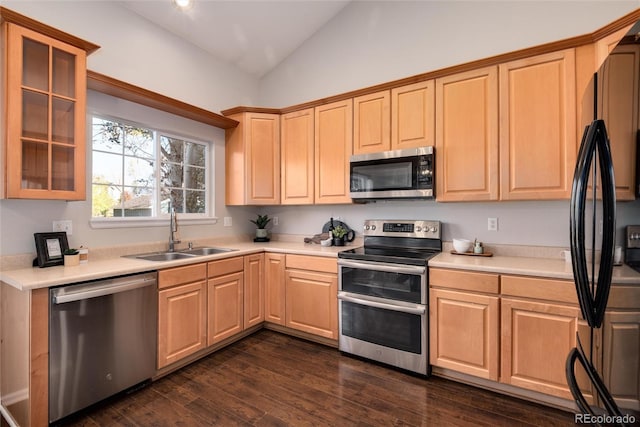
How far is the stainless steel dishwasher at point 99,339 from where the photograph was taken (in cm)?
169

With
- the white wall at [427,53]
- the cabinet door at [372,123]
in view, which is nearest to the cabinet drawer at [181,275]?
the white wall at [427,53]

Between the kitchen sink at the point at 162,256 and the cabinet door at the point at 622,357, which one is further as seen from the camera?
the kitchen sink at the point at 162,256

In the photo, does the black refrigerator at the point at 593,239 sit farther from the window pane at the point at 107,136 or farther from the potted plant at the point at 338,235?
the window pane at the point at 107,136

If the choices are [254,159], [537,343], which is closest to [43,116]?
[254,159]

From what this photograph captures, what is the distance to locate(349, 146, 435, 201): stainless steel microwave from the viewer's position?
8.27ft

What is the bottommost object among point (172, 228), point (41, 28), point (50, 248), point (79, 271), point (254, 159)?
point (79, 271)

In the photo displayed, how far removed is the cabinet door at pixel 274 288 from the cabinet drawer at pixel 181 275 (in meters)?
0.73

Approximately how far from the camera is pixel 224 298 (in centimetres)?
270

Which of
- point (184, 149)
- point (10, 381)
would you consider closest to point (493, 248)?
point (184, 149)

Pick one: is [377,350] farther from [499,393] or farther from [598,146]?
[598,146]

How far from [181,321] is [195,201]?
1.40 meters

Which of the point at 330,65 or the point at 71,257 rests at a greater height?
the point at 330,65

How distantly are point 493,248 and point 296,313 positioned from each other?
187 centimetres

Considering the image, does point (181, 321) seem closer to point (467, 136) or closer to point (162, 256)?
point (162, 256)
